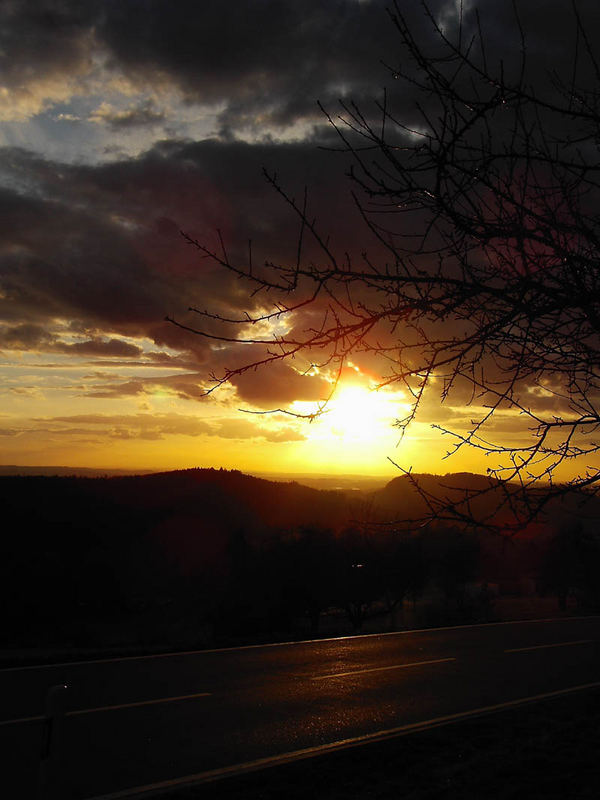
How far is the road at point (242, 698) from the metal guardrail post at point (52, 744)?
127 centimetres

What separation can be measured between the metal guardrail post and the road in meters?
1.27

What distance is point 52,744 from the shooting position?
4.68 m

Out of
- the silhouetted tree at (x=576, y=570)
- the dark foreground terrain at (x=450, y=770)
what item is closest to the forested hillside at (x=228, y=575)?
the silhouetted tree at (x=576, y=570)

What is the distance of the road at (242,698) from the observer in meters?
7.04

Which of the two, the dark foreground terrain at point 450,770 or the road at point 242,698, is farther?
the road at point 242,698

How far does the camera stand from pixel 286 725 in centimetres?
853

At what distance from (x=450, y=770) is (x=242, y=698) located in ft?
14.3

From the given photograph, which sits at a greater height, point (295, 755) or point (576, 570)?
point (295, 755)

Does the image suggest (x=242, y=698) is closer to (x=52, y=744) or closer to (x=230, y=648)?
(x=230, y=648)

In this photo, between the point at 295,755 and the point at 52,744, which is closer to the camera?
the point at 52,744

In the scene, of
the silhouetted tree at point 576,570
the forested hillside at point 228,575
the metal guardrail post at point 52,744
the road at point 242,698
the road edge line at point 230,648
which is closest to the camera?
the metal guardrail post at point 52,744

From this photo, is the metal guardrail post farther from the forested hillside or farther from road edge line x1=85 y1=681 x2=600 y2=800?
the forested hillside

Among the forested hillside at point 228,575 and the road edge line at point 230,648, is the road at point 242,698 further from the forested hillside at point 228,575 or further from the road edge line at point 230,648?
the forested hillside at point 228,575

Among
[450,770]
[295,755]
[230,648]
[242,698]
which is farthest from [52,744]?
[230,648]
